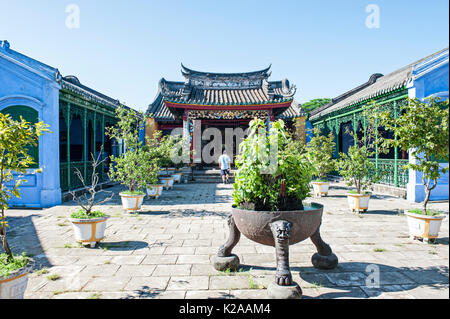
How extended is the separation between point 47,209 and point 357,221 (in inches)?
301

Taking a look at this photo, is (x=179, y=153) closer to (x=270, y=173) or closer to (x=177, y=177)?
(x=177, y=177)

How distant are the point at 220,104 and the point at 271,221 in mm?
12257

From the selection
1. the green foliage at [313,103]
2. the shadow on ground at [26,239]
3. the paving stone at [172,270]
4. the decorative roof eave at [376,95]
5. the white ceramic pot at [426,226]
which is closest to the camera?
the paving stone at [172,270]

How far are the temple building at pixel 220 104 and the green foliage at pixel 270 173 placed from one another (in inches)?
457

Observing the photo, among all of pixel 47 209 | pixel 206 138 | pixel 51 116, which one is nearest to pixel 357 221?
pixel 47 209

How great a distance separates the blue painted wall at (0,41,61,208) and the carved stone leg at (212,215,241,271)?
647 centimetres

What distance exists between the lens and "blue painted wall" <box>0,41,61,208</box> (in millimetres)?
7848

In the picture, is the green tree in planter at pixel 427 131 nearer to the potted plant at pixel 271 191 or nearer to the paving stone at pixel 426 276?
the paving stone at pixel 426 276

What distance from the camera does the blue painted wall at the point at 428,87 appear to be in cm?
814

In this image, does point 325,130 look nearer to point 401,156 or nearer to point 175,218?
point 401,156

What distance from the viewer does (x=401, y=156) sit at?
14.1 m

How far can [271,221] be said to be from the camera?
3008 mm

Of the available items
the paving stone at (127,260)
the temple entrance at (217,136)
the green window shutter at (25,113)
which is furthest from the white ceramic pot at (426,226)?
the temple entrance at (217,136)

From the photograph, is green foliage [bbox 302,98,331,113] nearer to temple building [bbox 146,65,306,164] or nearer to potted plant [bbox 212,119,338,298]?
temple building [bbox 146,65,306,164]
